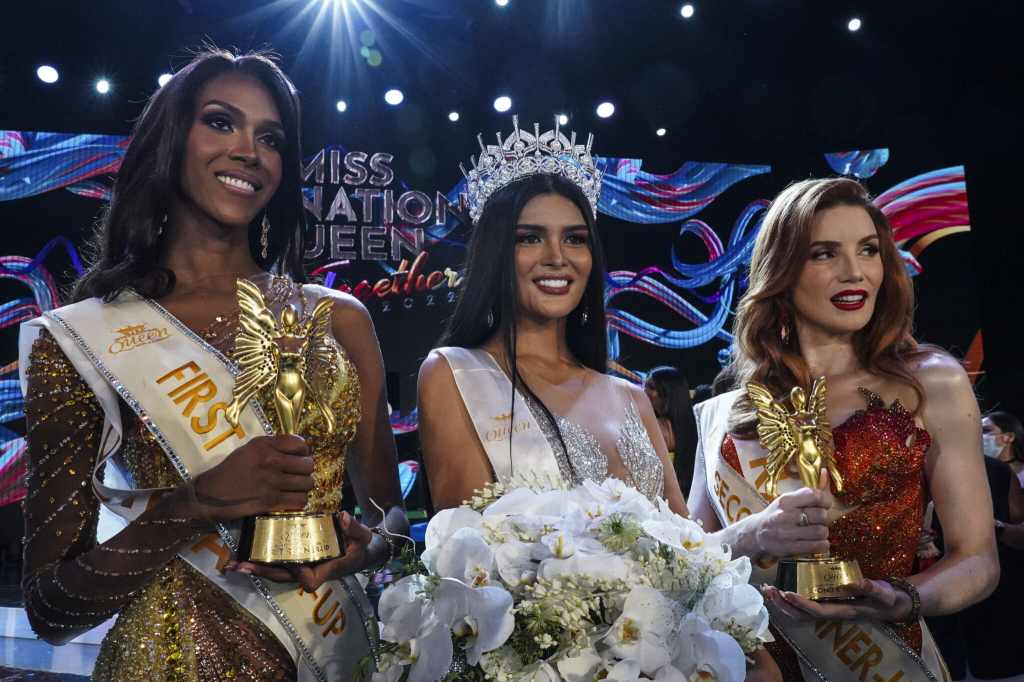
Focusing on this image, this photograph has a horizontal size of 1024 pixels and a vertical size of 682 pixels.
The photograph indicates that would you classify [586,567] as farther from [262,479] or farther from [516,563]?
[262,479]

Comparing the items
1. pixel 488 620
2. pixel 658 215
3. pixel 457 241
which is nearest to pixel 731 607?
pixel 488 620

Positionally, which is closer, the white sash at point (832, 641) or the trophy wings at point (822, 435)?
the trophy wings at point (822, 435)

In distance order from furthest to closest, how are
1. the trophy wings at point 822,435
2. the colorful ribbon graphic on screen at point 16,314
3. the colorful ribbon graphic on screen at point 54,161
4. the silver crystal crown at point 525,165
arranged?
1. the colorful ribbon graphic on screen at point 54,161
2. the colorful ribbon graphic on screen at point 16,314
3. the silver crystal crown at point 525,165
4. the trophy wings at point 822,435

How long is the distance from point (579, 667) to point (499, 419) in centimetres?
71

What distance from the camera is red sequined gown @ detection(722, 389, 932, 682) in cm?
198

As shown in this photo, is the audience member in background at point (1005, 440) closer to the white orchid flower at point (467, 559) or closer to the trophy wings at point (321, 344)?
the trophy wings at point (321, 344)

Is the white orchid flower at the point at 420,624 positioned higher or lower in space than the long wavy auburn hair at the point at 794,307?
lower

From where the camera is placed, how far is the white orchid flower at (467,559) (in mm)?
1183

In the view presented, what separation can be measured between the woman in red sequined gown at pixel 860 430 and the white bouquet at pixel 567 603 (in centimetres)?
61

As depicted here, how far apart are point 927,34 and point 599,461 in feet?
24.4

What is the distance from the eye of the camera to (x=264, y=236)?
184 centimetres

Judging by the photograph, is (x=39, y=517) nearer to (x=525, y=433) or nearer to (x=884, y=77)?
(x=525, y=433)

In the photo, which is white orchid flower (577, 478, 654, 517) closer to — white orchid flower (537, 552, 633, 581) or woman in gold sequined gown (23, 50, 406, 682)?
white orchid flower (537, 552, 633, 581)

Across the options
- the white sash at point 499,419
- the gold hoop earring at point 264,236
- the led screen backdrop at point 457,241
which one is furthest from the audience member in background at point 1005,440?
the gold hoop earring at point 264,236
